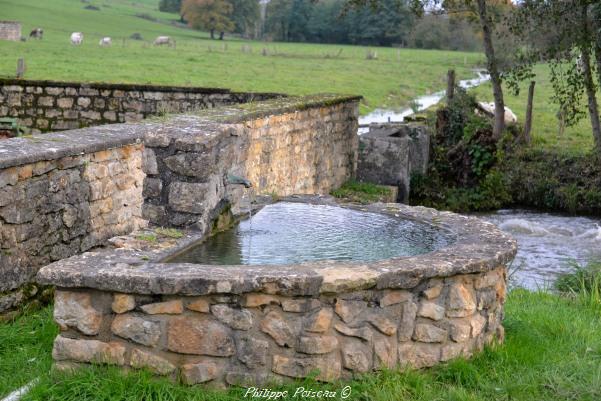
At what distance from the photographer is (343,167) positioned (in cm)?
1449

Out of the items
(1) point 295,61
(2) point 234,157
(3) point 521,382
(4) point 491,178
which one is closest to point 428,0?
(4) point 491,178

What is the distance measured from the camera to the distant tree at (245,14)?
263ft

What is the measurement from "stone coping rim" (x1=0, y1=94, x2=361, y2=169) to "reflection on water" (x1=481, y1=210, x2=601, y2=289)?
442 centimetres

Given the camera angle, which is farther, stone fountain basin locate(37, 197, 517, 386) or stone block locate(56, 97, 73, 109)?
stone block locate(56, 97, 73, 109)

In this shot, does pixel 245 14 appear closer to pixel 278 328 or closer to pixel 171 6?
pixel 171 6

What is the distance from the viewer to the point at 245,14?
8100cm

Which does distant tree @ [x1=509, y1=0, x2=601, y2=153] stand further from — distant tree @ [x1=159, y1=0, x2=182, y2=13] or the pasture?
distant tree @ [x1=159, y1=0, x2=182, y2=13]

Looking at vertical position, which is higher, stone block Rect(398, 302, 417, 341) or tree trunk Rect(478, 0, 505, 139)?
tree trunk Rect(478, 0, 505, 139)

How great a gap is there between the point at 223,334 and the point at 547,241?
1040 centimetres

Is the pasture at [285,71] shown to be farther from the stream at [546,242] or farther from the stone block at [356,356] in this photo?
the stone block at [356,356]

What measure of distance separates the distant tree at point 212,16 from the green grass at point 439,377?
2793 inches

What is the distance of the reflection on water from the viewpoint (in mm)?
12305

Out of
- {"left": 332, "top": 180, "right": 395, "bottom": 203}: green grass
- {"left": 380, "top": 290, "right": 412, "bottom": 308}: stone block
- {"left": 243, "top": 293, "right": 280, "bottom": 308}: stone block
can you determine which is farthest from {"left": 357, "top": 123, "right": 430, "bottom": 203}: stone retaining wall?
{"left": 243, "top": 293, "right": 280, "bottom": 308}: stone block

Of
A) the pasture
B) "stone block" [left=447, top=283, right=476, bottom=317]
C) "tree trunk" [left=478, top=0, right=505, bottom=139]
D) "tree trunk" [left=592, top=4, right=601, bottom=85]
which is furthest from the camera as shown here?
the pasture
